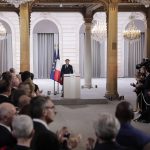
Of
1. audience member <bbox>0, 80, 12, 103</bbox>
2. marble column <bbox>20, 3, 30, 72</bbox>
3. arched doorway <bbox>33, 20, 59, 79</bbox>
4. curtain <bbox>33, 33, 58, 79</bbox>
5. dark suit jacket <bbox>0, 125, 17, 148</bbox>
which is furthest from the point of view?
curtain <bbox>33, 33, 58, 79</bbox>

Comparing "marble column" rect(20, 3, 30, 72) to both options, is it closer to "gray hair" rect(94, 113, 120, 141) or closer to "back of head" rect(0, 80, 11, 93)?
"back of head" rect(0, 80, 11, 93)

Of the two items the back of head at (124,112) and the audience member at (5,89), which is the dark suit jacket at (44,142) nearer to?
the back of head at (124,112)

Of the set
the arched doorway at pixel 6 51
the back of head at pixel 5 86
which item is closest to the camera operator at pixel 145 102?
the back of head at pixel 5 86

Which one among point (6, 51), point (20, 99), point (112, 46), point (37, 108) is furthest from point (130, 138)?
point (6, 51)

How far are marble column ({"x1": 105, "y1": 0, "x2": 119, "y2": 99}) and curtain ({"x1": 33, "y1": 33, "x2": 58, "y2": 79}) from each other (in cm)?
1202

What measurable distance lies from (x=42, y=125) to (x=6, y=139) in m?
0.41

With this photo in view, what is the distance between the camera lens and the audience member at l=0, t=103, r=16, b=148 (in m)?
4.12

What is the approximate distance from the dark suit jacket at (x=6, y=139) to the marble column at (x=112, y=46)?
443 inches

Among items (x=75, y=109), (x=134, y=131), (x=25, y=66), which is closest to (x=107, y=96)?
(x=75, y=109)

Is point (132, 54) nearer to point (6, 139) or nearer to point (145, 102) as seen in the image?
point (145, 102)

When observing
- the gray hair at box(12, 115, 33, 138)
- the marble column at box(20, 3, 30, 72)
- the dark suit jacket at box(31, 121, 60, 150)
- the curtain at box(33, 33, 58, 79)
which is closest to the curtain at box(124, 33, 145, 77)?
the curtain at box(33, 33, 58, 79)

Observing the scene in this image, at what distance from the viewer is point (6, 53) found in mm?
26656

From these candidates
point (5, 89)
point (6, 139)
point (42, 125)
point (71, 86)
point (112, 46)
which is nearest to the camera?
point (42, 125)

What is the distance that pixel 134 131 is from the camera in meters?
4.27
